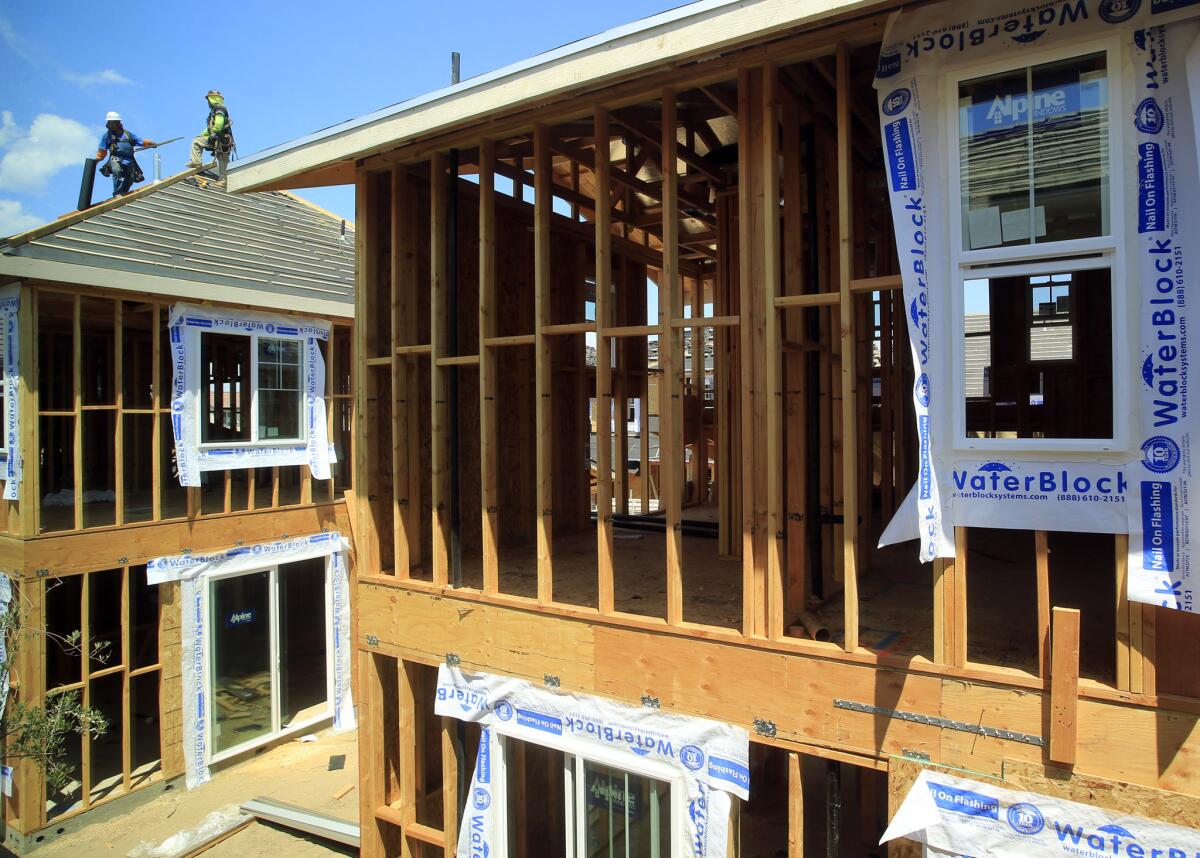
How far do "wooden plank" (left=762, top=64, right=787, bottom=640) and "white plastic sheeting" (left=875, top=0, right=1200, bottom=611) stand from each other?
2.49 ft

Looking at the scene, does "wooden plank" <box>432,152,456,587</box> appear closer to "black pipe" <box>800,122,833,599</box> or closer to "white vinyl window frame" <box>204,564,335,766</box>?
"black pipe" <box>800,122,833,599</box>

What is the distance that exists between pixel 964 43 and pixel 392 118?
14.2ft

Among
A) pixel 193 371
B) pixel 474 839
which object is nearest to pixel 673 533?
pixel 474 839

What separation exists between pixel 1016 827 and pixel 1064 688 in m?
0.88

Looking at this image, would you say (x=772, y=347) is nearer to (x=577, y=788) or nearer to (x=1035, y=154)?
(x=1035, y=154)

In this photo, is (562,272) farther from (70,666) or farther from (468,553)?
(70,666)

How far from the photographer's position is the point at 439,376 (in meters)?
6.82

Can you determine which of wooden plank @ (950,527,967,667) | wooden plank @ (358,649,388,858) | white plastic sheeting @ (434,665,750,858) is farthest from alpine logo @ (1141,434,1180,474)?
wooden plank @ (358,649,388,858)

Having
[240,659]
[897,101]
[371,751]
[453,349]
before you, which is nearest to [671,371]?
[897,101]

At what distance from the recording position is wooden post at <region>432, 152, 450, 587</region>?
6.58 metres

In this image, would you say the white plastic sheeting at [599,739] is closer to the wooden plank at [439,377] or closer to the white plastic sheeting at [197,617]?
the wooden plank at [439,377]

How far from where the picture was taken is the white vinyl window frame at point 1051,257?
3.83m

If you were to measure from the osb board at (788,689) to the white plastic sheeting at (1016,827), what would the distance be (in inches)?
6.6

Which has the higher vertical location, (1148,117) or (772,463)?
(1148,117)
